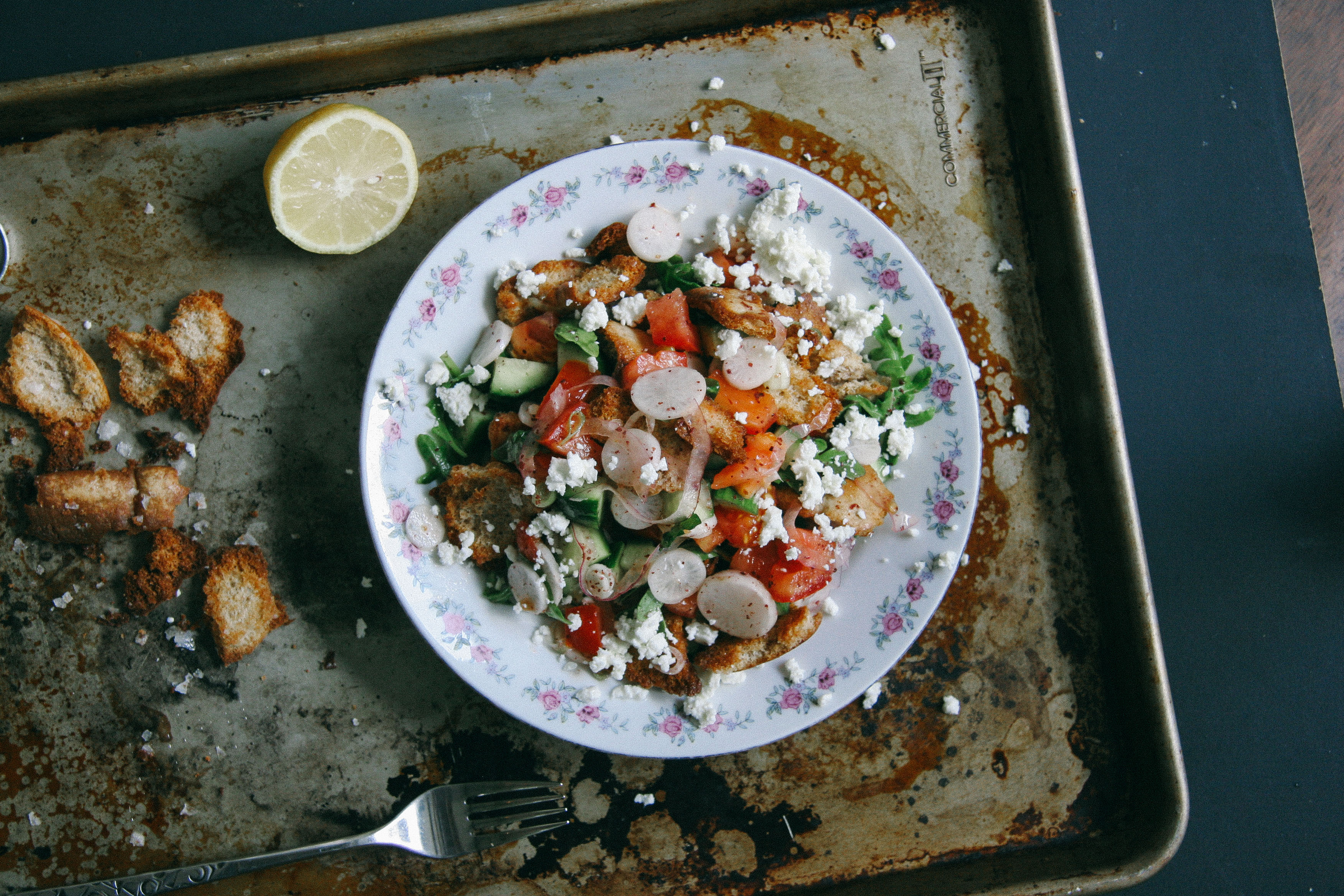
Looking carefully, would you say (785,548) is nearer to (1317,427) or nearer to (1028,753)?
(1028,753)

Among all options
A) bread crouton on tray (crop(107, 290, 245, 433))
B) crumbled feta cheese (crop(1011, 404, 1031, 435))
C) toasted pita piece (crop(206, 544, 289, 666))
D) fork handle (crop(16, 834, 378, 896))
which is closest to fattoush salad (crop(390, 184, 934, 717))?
crumbled feta cheese (crop(1011, 404, 1031, 435))

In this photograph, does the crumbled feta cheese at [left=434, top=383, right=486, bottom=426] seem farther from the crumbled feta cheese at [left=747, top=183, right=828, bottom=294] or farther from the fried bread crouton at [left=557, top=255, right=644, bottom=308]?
the crumbled feta cheese at [left=747, top=183, right=828, bottom=294]

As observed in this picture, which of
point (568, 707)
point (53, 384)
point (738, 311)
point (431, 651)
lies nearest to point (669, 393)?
point (738, 311)

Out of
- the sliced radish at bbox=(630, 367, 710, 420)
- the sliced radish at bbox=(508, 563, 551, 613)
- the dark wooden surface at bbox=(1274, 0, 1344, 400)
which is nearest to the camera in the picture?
the sliced radish at bbox=(630, 367, 710, 420)

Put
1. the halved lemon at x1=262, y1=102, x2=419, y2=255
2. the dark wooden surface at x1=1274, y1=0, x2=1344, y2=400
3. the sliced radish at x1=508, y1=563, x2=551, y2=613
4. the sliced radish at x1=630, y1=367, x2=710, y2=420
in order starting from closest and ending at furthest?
the sliced radish at x1=630, y1=367, x2=710, y2=420
the sliced radish at x1=508, y1=563, x2=551, y2=613
the halved lemon at x1=262, y1=102, x2=419, y2=255
the dark wooden surface at x1=1274, y1=0, x2=1344, y2=400

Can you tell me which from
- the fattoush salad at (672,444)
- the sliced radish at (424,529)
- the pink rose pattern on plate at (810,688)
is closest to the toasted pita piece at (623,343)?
the fattoush salad at (672,444)

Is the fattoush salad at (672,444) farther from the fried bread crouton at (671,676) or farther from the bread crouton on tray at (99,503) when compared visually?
the bread crouton on tray at (99,503)

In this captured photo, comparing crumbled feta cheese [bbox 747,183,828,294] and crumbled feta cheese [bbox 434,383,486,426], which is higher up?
crumbled feta cheese [bbox 747,183,828,294]

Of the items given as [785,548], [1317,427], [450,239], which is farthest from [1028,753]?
[450,239]
